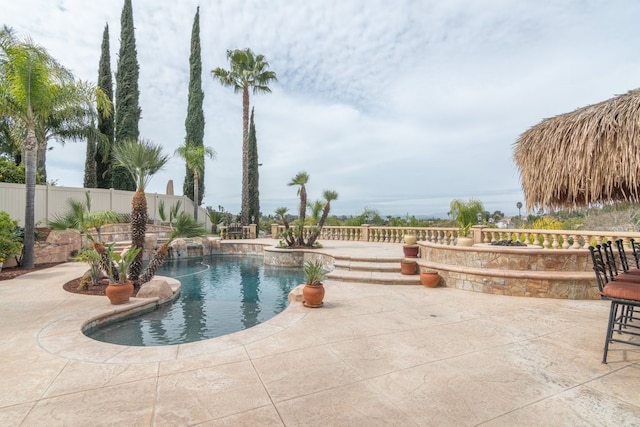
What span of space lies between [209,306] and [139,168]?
11.8ft

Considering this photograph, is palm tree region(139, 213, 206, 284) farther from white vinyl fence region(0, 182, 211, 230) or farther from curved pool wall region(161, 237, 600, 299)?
curved pool wall region(161, 237, 600, 299)

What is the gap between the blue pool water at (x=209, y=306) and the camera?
16.9 feet

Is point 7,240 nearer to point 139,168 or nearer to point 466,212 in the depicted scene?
point 139,168

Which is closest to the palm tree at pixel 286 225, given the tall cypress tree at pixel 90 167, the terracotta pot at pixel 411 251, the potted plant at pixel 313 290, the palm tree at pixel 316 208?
the palm tree at pixel 316 208

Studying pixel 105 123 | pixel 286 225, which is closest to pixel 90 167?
pixel 105 123

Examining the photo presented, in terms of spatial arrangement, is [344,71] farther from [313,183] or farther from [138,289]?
[138,289]

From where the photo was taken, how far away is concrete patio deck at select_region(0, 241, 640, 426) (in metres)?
2.35

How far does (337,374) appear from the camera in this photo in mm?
2996

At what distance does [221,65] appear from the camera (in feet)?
70.9

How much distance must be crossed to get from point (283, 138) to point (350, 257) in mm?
10355

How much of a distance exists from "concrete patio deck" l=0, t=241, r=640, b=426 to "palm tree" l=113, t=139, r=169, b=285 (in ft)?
8.25

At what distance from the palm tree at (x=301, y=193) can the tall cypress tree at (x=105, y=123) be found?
14.1 metres

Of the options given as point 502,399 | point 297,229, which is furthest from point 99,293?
point 297,229

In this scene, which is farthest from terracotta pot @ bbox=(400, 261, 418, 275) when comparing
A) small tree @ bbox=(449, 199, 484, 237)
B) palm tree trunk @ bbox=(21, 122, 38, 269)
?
palm tree trunk @ bbox=(21, 122, 38, 269)
